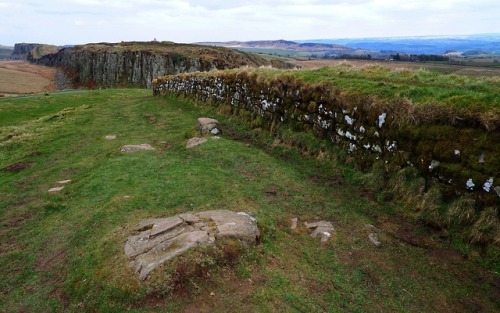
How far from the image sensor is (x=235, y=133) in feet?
65.9

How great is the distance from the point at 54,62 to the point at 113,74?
275ft

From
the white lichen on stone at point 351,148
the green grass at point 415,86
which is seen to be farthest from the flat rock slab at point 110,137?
the white lichen on stone at point 351,148

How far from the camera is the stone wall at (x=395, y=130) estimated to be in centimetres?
920

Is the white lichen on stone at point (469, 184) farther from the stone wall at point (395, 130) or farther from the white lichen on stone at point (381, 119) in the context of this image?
the white lichen on stone at point (381, 119)

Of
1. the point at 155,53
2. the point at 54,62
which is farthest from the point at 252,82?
the point at 54,62

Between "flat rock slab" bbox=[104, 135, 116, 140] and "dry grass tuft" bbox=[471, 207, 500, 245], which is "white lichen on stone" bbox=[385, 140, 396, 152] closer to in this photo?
"dry grass tuft" bbox=[471, 207, 500, 245]

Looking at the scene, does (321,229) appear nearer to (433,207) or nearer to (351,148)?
(433,207)

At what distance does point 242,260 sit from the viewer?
7.65m

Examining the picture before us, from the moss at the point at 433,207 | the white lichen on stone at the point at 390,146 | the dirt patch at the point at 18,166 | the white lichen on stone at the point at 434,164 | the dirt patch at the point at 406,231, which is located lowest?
the dirt patch at the point at 18,166

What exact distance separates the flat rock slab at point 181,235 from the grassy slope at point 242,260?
0.36 m

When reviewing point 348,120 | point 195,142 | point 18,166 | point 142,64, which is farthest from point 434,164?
point 142,64

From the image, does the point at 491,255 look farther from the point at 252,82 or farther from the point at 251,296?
the point at 252,82

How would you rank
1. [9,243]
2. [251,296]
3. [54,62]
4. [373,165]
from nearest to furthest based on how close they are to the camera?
[251,296] < [9,243] < [373,165] < [54,62]

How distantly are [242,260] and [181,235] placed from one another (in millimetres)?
1562
